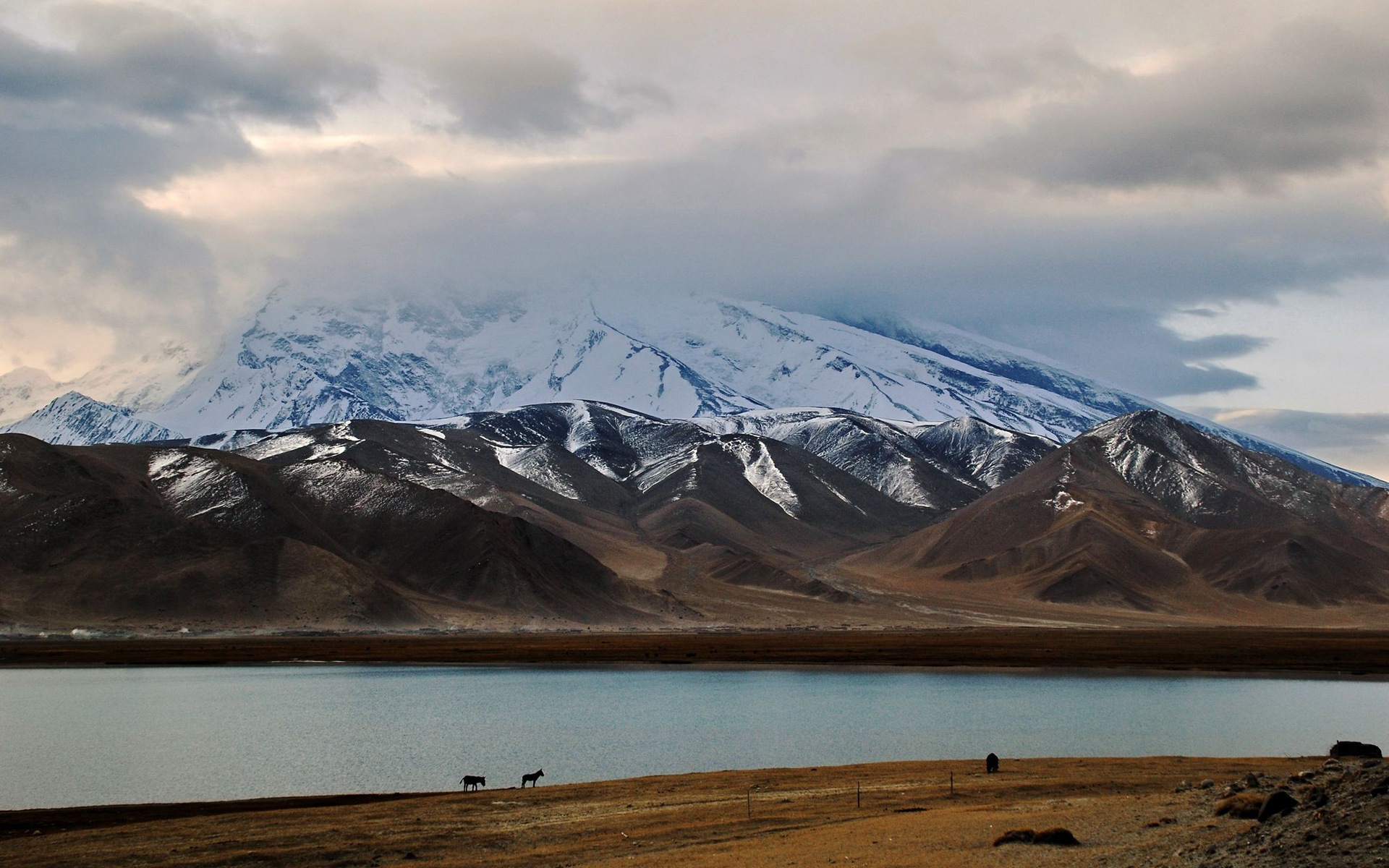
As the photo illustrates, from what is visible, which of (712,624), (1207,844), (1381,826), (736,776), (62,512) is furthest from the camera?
(712,624)

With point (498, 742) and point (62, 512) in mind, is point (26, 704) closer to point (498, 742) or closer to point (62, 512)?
point (498, 742)

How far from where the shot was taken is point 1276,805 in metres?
24.5

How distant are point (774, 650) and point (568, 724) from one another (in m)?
68.8

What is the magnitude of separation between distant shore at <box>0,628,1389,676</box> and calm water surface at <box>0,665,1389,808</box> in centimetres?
1478

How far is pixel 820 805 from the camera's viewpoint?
3772cm

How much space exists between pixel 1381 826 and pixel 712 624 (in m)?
178

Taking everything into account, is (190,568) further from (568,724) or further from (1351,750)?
(1351,750)

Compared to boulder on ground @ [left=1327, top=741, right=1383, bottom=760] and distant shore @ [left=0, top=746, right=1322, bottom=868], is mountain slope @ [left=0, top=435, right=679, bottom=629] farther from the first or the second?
boulder on ground @ [left=1327, top=741, right=1383, bottom=760]

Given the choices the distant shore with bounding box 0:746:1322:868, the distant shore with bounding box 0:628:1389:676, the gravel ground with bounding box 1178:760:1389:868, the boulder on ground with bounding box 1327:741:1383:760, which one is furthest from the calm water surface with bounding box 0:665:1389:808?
the gravel ground with bounding box 1178:760:1389:868

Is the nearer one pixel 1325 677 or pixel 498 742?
pixel 498 742

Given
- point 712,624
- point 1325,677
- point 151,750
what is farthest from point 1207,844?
point 712,624

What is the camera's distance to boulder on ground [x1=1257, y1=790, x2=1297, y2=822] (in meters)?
24.3

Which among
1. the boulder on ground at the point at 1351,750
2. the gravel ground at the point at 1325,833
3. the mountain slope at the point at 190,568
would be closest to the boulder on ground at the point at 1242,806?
the gravel ground at the point at 1325,833

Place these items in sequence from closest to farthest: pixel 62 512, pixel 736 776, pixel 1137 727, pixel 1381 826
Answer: pixel 1381 826, pixel 736 776, pixel 1137 727, pixel 62 512
